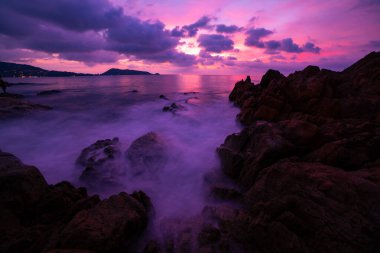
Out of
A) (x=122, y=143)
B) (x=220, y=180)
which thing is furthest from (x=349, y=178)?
(x=122, y=143)

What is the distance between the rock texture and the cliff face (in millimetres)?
2840

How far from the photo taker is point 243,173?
312 inches

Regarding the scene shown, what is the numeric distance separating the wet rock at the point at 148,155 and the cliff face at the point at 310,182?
330cm

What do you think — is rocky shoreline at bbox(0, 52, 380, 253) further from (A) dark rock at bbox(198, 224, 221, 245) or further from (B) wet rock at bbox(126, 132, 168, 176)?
(B) wet rock at bbox(126, 132, 168, 176)

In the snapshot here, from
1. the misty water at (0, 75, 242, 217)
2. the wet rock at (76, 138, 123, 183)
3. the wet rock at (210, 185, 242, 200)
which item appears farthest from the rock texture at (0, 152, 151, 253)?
the wet rock at (210, 185, 242, 200)

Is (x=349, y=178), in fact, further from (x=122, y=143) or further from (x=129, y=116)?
(x=129, y=116)

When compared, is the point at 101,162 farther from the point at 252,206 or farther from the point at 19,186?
the point at 252,206

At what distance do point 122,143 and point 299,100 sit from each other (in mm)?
11564

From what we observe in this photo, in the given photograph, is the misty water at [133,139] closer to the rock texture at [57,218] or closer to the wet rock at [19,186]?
the rock texture at [57,218]

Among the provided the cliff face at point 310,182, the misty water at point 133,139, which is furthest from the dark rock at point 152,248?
the cliff face at point 310,182

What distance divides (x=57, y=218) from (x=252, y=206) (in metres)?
5.49

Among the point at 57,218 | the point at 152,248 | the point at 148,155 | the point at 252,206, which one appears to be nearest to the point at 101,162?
the point at 148,155

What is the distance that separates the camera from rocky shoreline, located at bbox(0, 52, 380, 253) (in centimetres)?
427

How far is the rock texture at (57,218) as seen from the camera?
466 centimetres
